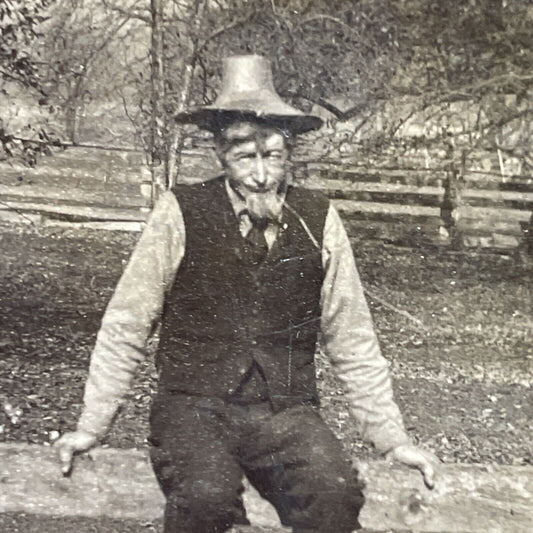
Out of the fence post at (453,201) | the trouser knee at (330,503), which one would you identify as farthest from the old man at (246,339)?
the fence post at (453,201)

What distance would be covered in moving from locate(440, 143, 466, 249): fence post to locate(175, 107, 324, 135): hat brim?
1.29 feet

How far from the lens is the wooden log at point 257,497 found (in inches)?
77.2

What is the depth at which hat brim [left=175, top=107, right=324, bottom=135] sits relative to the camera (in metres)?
1.89

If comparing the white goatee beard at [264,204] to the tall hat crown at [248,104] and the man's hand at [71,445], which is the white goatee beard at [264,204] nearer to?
the tall hat crown at [248,104]

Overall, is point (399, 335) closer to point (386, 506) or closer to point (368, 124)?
point (386, 506)

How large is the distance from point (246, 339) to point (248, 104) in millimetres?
639

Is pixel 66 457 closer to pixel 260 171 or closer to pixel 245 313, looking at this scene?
pixel 245 313

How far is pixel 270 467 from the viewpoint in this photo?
2.01 meters

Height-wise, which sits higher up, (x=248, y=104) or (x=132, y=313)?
(x=248, y=104)

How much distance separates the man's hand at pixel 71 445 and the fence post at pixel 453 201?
1143mm

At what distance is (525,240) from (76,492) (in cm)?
145

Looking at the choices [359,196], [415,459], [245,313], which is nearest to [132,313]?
[245,313]

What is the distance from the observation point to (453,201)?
2008 mm

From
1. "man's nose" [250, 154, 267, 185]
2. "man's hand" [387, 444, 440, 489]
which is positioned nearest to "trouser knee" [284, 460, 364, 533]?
"man's hand" [387, 444, 440, 489]
